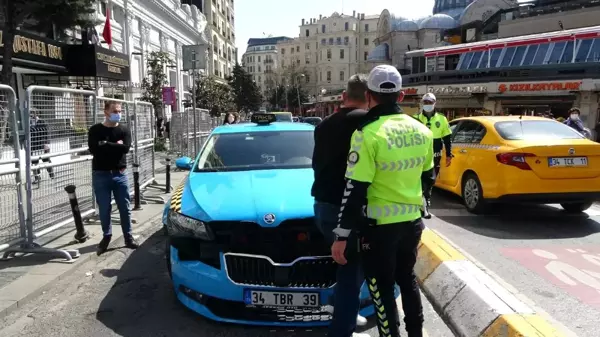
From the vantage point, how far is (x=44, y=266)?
5.03 m

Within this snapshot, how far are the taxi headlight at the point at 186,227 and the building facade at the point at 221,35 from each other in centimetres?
5965

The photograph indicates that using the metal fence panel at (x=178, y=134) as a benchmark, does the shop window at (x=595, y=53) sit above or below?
above

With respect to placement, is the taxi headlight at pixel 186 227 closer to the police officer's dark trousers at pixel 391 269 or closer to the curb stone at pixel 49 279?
the police officer's dark trousers at pixel 391 269

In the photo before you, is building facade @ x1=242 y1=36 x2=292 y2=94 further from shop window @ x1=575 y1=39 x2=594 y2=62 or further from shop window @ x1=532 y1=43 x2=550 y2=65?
shop window @ x1=575 y1=39 x2=594 y2=62

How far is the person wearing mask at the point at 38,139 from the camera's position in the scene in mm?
5426

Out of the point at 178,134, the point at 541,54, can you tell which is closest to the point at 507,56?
the point at 541,54

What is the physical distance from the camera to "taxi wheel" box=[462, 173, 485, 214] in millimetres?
7284

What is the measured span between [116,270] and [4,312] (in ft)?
4.25

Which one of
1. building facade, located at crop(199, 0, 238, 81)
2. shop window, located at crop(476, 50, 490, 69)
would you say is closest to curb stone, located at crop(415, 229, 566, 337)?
shop window, located at crop(476, 50, 490, 69)

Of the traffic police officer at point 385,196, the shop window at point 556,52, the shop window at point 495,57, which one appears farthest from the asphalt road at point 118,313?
the shop window at point 495,57

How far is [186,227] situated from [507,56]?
3019 centimetres

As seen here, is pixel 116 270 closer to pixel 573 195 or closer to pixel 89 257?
pixel 89 257

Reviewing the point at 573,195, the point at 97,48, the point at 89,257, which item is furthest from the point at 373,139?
the point at 97,48

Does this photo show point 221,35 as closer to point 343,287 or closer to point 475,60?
point 475,60
